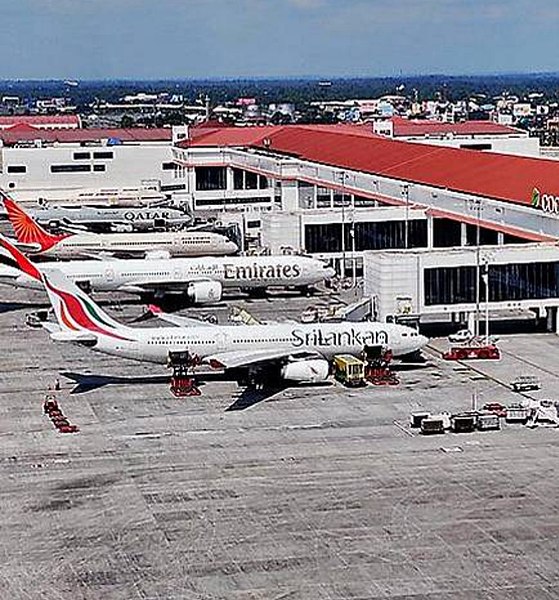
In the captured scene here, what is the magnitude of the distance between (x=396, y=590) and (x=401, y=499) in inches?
384

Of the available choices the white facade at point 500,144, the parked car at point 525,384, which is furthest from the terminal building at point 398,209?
the white facade at point 500,144

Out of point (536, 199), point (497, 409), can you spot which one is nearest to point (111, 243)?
point (536, 199)

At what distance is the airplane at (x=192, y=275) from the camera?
104438 millimetres

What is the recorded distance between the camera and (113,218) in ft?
533

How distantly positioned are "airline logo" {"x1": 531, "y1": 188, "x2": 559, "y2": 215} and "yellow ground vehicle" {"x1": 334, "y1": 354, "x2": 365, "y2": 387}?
1147 inches

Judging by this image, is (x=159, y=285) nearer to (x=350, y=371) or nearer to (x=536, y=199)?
(x=536, y=199)

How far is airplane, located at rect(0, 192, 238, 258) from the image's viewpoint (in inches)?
4872

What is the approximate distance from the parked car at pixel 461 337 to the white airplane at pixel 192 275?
21.1 metres

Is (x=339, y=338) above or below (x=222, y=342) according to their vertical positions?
below

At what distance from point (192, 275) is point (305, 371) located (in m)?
33.0

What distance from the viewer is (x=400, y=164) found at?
142 metres

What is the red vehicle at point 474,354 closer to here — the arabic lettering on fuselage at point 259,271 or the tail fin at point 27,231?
the arabic lettering on fuselage at point 259,271

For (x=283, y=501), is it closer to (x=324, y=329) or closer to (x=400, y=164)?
(x=324, y=329)

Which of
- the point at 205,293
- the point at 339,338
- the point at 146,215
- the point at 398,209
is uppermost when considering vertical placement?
the point at 398,209
